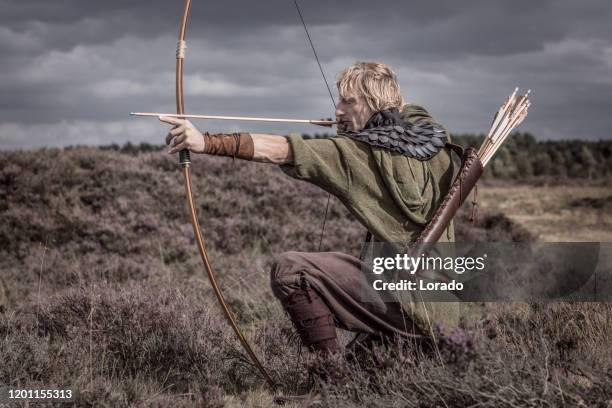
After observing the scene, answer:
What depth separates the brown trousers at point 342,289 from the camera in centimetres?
382

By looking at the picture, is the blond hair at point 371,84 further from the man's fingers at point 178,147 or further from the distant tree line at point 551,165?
the distant tree line at point 551,165

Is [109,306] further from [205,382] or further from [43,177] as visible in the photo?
[43,177]

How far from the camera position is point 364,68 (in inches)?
157

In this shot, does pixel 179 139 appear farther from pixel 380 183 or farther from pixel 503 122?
pixel 503 122

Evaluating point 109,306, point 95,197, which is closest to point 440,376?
point 109,306

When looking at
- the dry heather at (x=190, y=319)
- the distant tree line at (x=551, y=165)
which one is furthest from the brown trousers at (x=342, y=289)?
the distant tree line at (x=551, y=165)

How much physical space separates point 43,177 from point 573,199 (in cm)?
1655

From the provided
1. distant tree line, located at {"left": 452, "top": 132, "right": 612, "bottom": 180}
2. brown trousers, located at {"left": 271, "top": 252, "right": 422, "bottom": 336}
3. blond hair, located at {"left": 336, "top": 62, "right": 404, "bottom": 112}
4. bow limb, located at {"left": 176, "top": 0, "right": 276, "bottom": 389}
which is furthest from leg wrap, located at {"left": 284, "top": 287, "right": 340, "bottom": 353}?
distant tree line, located at {"left": 452, "top": 132, "right": 612, "bottom": 180}

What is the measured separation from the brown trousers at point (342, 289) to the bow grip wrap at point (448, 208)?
0.42 m

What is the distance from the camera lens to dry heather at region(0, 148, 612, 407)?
340cm

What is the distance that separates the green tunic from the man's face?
320 millimetres

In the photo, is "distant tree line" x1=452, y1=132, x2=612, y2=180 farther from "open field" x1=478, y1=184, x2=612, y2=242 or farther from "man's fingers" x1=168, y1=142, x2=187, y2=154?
"man's fingers" x1=168, y1=142, x2=187, y2=154

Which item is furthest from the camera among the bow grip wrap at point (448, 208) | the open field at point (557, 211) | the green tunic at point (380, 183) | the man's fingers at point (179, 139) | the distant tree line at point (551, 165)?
the distant tree line at point (551, 165)

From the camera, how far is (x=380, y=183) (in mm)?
3762
